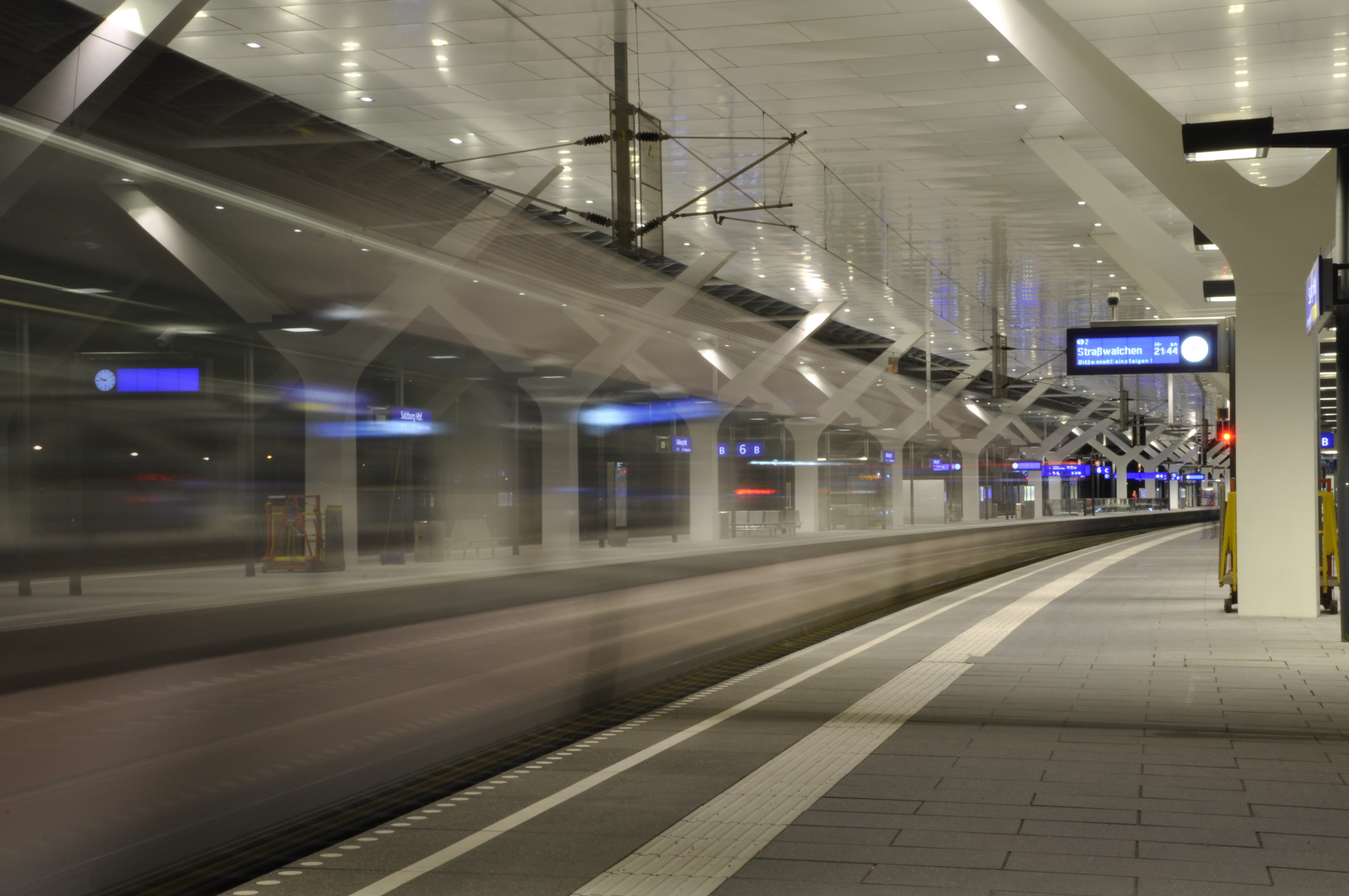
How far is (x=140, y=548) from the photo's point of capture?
616cm

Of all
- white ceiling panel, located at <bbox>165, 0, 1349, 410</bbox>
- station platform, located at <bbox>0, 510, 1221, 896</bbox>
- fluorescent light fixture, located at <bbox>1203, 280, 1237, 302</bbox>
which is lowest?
station platform, located at <bbox>0, 510, 1221, 896</bbox>

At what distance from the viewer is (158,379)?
6277mm

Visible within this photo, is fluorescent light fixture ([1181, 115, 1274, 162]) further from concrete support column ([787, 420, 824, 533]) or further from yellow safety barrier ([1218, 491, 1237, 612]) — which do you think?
concrete support column ([787, 420, 824, 533])

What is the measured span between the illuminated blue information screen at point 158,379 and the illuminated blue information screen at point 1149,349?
432 inches

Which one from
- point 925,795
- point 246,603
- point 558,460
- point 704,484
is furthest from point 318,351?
point 704,484

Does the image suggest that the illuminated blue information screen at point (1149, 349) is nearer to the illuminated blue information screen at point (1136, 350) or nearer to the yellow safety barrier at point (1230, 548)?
the illuminated blue information screen at point (1136, 350)

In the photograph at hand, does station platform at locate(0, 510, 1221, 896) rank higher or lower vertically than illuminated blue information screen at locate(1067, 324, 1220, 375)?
lower

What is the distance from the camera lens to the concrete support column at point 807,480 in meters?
45.2

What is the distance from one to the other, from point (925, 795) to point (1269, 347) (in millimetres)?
9110

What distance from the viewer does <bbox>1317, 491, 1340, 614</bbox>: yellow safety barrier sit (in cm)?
1328

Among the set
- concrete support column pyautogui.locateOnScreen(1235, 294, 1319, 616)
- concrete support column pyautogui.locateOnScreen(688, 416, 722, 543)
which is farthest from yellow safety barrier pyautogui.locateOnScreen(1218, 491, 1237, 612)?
concrete support column pyautogui.locateOnScreen(688, 416, 722, 543)

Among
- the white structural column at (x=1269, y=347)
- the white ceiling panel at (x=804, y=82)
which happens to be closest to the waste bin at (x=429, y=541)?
the white ceiling panel at (x=804, y=82)

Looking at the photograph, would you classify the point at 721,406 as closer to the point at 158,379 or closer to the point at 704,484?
the point at 704,484

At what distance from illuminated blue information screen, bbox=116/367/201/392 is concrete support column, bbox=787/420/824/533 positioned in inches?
1502
